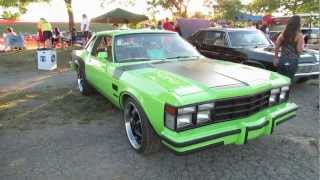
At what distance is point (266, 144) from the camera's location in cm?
423

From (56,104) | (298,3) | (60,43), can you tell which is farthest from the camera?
(298,3)

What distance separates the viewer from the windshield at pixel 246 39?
25.6 feet

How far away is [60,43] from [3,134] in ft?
49.0

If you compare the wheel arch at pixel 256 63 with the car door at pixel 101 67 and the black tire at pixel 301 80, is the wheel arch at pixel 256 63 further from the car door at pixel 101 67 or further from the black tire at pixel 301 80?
the car door at pixel 101 67

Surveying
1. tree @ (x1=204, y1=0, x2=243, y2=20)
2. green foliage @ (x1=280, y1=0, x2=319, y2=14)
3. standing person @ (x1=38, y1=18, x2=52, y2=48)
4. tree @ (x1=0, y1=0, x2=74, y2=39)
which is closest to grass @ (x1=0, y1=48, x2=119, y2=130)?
tree @ (x1=0, y1=0, x2=74, y2=39)

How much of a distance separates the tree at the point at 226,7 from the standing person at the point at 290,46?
27.0m

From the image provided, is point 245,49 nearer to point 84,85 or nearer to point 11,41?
point 84,85

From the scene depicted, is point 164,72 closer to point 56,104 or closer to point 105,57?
point 105,57

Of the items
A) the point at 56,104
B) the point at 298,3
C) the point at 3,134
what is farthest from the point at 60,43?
the point at 298,3

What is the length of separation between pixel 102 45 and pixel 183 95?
9.35 feet

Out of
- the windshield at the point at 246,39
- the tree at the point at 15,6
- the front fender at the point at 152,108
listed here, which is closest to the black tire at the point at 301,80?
the windshield at the point at 246,39

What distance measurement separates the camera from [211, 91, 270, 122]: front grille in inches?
130

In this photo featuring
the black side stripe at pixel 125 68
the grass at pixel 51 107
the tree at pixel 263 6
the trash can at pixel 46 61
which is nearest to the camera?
the black side stripe at pixel 125 68

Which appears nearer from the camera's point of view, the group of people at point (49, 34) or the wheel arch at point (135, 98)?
the wheel arch at point (135, 98)
